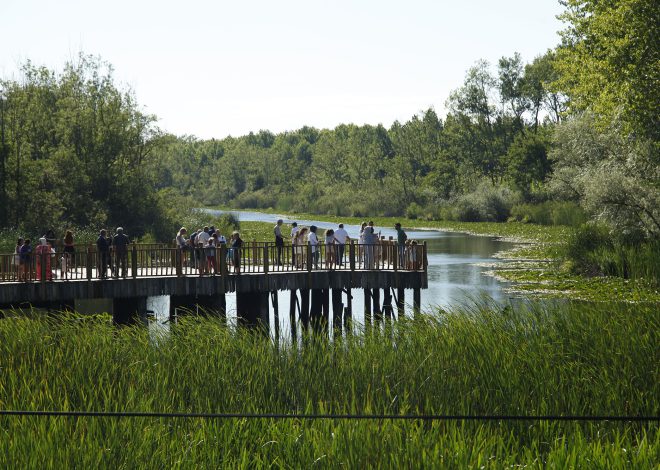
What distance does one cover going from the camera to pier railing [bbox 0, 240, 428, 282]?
26.8 m

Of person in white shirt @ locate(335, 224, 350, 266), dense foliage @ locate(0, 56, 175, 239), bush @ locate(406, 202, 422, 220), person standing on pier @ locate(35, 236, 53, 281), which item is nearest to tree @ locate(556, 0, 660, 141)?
person in white shirt @ locate(335, 224, 350, 266)

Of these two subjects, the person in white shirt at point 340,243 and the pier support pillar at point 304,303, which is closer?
the pier support pillar at point 304,303

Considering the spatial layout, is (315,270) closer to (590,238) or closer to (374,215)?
(590,238)

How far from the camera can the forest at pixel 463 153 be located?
33094 mm

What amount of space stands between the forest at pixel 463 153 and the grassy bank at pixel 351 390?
16838 mm

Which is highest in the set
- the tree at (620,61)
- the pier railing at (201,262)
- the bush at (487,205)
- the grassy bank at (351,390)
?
the tree at (620,61)

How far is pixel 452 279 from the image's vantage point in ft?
147

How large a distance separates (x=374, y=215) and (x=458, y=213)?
17.6 m

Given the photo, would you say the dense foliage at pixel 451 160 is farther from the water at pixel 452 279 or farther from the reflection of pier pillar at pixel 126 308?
the reflection of pier pillar at pixel 126 308

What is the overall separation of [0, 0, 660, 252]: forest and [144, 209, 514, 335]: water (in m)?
6.04

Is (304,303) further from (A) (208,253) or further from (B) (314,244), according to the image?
(A) (208,253)

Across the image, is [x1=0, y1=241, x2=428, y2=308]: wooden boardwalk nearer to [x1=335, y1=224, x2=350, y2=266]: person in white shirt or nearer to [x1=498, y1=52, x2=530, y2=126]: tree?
[x1=335, y1=224, x2=350, y2=266]: person in white shirt

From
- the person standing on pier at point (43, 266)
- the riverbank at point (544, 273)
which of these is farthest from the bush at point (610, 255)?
the person standing on pier at point (43, 266)

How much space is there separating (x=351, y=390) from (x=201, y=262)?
1499cm
